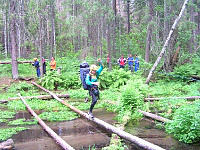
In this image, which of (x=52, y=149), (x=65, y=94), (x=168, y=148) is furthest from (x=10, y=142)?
(x=65, y=94)

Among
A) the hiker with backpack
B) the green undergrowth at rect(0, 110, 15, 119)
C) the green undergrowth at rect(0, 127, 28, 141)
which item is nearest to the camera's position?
the green undergrowth at rect(0, 127, 28, 141)

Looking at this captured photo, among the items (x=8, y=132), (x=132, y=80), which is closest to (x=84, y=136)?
(x=8, y=132)

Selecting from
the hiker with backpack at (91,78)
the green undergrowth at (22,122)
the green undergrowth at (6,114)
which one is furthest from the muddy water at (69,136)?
the green undergrowth at (6,114)

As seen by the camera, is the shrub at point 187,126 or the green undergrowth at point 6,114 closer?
the shrub at point 187,126

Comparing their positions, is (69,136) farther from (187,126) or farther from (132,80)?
(132,80)

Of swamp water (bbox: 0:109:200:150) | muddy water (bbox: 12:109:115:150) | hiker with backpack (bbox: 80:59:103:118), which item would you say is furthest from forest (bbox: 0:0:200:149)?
hiker with backpack (bbox: 80:59:103:118)

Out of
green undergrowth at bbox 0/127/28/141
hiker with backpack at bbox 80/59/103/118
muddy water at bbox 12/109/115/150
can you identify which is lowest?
muddy water at bbox 12/109/115/150

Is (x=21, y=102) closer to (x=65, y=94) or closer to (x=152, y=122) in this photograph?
(x=65, y=94)

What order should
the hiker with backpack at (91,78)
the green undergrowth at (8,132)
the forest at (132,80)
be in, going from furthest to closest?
the forest at (132,80)
the hiker with backpack at (91,78)
the green undergrowth at (8,132)

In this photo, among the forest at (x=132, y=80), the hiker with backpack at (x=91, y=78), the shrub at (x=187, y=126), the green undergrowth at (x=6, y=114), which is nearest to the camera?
the shrub at (x=187, y=126)

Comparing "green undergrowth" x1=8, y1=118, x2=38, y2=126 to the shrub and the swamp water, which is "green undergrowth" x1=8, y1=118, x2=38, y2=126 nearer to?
the swamp water

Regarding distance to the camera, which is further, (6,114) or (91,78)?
(6,114)

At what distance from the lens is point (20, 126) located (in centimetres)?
835

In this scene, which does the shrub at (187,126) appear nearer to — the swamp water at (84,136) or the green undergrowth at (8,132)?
the swamp water at (84,136)
